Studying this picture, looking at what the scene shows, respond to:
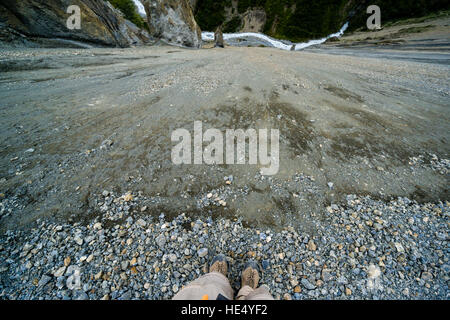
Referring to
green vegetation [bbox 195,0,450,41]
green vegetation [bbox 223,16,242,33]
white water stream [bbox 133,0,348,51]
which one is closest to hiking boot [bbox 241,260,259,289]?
white water stream [bbox 133,0,348,51]

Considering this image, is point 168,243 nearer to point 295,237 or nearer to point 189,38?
point 295,237

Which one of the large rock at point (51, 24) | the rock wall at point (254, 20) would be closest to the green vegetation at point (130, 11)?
the large rock at point (51, 24)

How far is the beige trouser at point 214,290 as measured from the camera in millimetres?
2391

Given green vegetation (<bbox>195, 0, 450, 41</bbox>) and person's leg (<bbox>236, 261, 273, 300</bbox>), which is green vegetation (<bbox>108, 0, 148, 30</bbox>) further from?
person's leg (<bbox>236, 261, 273, 300</bbox>)

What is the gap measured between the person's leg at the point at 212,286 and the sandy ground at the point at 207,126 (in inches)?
39.2

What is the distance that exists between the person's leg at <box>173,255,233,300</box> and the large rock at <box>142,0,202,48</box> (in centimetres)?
3318

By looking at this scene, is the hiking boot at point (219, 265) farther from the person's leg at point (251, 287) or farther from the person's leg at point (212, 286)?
the person's leg at point (251, 287)

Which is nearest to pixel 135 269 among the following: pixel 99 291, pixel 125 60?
pixel 99 291

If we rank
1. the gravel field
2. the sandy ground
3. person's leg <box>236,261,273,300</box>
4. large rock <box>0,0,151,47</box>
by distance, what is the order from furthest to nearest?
large rock <box>0,0,151,47</box> < the sandy ground < the gravel field < person's leg <box>236,261,273,300</box>

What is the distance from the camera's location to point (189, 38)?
93.7ft

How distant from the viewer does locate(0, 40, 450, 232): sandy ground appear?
384cm

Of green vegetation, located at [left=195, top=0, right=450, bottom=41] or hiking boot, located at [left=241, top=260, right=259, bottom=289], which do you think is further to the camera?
green vegetation, located at [left=195, top=0, right=450, bottom=41]

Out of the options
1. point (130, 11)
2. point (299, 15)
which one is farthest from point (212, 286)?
point (299, 15)

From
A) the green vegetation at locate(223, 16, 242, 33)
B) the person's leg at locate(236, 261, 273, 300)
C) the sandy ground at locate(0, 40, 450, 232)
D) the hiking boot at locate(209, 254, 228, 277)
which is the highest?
the green vegetation at locate(223, 16, 242, 33)
